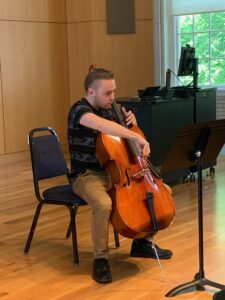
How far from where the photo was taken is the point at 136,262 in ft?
10.8

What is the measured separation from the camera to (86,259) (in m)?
3.38

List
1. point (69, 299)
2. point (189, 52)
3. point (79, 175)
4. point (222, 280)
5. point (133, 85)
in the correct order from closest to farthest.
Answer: point (69, 299)
point (222, 280)
point (79, 175)
point (189, 52)
point (133, 85)

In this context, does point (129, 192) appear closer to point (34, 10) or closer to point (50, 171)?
point (50, 171)

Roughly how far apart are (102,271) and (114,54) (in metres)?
4.78

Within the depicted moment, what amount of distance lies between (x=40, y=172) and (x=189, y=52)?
2.92m

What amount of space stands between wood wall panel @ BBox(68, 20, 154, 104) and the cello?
4.38 meters

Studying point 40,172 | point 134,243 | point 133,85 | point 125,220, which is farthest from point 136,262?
point 133,85

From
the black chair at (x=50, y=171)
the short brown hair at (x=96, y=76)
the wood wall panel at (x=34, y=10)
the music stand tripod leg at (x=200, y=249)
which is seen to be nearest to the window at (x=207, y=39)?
the wood wall panel at (x=34, y=10)

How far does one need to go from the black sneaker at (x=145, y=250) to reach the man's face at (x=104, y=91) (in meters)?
0.92

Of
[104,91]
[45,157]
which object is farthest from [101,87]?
[45,157]

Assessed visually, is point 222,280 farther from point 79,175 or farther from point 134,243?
point 79,175

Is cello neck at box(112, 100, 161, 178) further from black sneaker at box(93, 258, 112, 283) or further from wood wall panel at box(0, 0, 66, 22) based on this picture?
wood wall panel at box(0, 0, 66, 22)

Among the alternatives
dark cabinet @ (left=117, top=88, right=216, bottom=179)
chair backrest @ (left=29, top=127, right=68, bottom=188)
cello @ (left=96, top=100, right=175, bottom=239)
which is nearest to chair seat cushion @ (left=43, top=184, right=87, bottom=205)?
chair backrest @ (left=29, top=127, right=68, bottom=188)

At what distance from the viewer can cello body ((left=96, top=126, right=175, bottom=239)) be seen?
2.85 m
